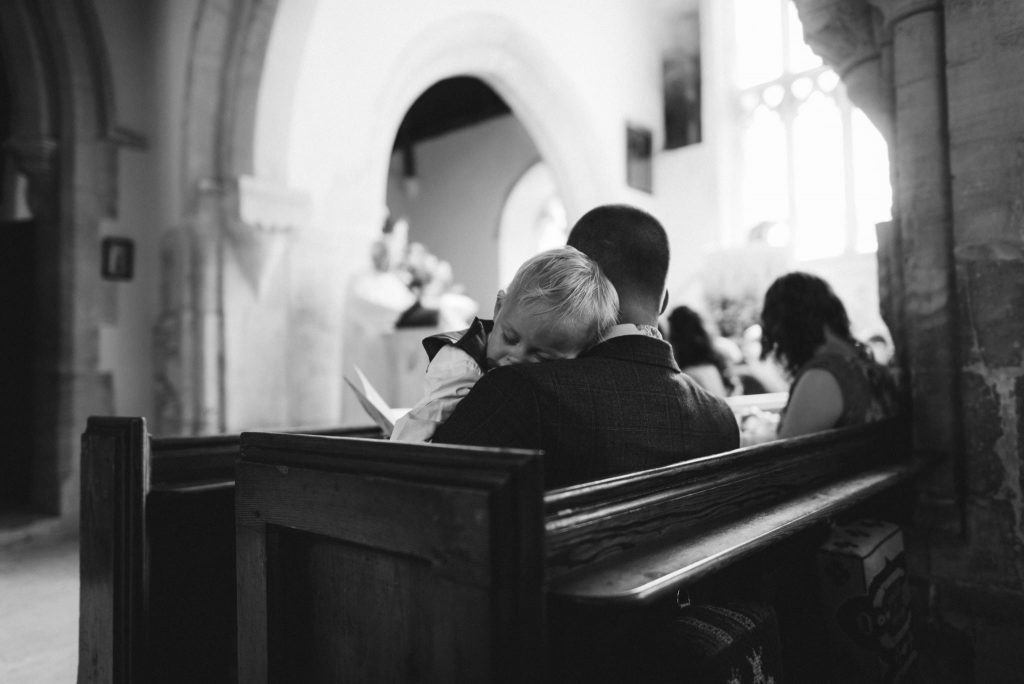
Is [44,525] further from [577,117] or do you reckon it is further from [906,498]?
[577,117]

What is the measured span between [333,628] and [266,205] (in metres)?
3.92

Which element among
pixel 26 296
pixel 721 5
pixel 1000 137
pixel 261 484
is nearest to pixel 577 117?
pixel 721 5

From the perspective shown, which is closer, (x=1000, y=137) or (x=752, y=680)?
(x=752, y=680)

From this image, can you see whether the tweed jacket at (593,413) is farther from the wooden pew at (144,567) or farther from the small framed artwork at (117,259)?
the small framed artwork at (117,259)

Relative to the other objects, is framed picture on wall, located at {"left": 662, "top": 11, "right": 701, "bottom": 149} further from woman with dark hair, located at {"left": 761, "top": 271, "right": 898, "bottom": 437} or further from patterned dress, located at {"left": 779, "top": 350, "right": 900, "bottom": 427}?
patterned dress, located at {"left": 779, "top": 350, "right": 900, "bottom": 427}

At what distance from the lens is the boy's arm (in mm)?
1389

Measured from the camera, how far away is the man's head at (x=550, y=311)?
4.53 ft

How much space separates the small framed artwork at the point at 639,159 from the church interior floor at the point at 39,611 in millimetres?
6787

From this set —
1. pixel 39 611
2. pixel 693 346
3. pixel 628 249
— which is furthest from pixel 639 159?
pixel 39 611

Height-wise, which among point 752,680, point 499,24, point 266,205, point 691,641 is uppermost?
point 499,24

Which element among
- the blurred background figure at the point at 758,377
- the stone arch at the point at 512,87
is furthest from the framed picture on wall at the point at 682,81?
the blurred background figure at the point at 758,377

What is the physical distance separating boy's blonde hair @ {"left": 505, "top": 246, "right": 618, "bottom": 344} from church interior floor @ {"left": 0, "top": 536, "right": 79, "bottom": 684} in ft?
7.47

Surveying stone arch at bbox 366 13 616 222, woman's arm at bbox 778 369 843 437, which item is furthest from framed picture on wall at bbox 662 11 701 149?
woman's arm at bbox 778 369 843 437

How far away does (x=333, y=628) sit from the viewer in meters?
1.24
